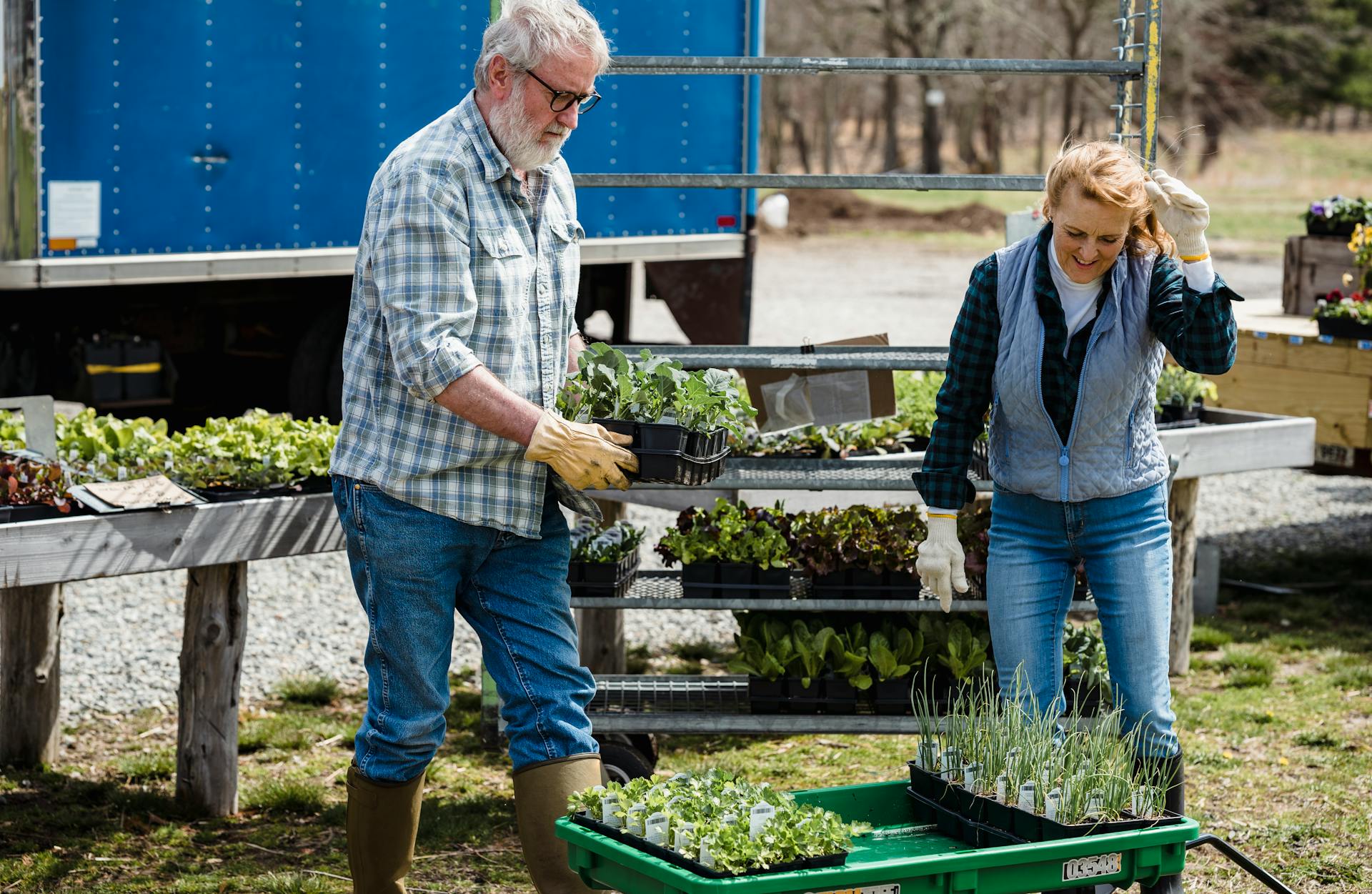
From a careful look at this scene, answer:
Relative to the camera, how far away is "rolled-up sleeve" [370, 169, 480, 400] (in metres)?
2.78

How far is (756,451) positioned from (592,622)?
2.77ft

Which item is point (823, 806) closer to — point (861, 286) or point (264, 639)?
point (264, 639)

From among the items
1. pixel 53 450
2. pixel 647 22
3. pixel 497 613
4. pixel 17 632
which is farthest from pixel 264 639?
pixel 647 22

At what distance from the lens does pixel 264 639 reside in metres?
6.22

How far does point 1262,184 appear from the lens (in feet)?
115

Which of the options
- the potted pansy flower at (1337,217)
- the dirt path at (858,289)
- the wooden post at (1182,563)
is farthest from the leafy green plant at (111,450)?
the dirt path at (858,289)

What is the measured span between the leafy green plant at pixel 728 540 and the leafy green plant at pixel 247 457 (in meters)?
1.02

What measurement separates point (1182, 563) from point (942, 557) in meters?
2.79

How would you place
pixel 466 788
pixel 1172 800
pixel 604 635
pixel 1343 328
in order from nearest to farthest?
pixel 1172 800
pixel 466 788
pixel 604 635
pixel 1343 328

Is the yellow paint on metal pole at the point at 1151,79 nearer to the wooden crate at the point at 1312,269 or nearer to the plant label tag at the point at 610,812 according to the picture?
the plant label tag at the point at 610,812

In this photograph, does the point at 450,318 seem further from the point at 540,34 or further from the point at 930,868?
the point at 930,868

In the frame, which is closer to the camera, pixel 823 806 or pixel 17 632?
pixel 823 806

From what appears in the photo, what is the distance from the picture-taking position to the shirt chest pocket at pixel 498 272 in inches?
115

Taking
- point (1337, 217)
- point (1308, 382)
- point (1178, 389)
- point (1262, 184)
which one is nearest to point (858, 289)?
point (1337, 217)
